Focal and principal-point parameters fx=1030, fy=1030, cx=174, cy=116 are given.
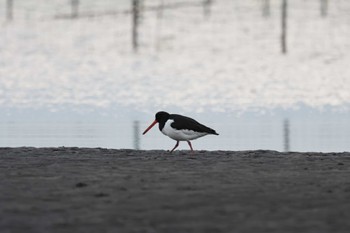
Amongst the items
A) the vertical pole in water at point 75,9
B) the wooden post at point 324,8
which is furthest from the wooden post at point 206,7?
the vertical pole in water at point 75,9

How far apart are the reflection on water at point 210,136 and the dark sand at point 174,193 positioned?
11.5 ft

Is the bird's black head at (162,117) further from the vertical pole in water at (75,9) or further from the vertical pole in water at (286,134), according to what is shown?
the vertical pole in water at (75,9)

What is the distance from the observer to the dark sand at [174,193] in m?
8.91

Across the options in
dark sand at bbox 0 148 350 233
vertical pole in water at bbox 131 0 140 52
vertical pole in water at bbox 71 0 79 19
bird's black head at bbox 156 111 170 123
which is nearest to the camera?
dark sand at bbox 0 148 350 233

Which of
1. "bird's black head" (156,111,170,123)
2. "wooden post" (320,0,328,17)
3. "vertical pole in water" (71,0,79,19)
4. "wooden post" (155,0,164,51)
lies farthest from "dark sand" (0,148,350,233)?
"wooden post" (320,0,328,17)

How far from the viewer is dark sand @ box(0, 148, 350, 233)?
8.91 meters

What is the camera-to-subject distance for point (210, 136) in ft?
72.3

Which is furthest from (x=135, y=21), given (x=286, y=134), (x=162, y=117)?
(x=162, y=117)

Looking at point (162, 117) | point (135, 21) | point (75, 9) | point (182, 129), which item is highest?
point (75, 9)

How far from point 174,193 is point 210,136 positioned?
1131 centimetres

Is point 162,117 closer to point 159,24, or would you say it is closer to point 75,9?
point 159,24

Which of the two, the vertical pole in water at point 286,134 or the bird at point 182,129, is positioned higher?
the bird at point 182,129

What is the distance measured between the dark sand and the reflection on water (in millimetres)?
3492

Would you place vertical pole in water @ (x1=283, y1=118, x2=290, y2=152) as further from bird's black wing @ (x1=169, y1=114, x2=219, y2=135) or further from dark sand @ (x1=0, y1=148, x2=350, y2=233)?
dark sand @ (x1=0, y1=148, x2=350, y2=233)
